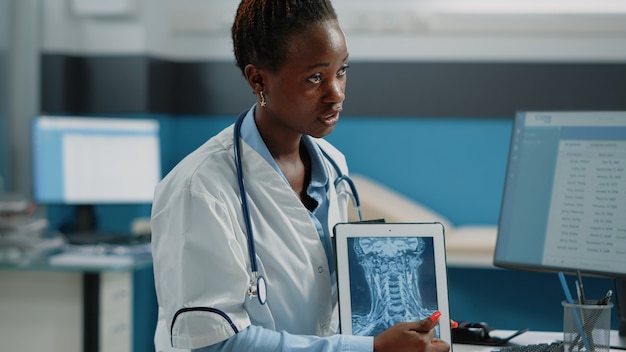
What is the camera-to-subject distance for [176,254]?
1.38 m

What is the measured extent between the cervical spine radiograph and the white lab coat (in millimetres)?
91

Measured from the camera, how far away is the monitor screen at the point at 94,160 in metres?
3.50

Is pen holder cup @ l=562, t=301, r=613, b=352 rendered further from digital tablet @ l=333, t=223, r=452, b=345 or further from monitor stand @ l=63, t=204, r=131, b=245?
monitor stand @ l=63, t=204, r=131, b=245

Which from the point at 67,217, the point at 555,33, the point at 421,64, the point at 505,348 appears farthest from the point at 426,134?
the point at 505,348

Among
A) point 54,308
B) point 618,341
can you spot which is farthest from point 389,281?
point 54,308

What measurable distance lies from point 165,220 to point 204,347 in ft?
0.70

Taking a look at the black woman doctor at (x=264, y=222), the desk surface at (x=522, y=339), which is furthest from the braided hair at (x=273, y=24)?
the desk surface at (x=522, y=339)

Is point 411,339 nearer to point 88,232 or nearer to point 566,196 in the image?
point 566,196

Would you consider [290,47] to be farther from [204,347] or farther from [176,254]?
[204,347]

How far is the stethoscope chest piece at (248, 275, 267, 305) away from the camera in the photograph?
138 cm

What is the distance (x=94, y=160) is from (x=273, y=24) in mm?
2282

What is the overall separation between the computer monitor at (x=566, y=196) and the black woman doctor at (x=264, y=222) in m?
0.39

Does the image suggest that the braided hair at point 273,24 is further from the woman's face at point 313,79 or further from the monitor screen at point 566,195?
the monitor screen at point 566,195

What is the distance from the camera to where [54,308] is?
10.0 ft
